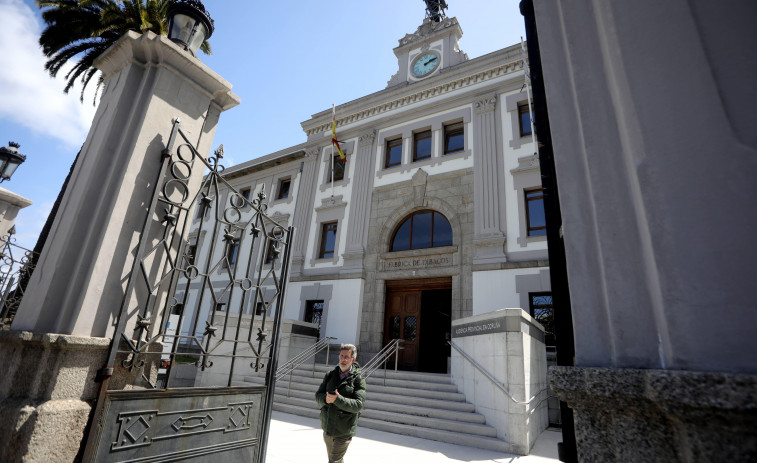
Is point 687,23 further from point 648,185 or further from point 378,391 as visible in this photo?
point 378,391

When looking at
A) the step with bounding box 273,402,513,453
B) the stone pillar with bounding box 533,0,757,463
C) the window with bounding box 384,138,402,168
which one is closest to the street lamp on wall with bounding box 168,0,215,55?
the stone pillar with bounding box 533,0,757,463

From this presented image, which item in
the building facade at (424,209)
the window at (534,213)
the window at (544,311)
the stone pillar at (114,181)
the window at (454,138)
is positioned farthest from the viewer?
the window at (454,138)

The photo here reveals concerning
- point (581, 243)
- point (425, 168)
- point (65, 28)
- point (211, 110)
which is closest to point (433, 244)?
point (425, 168)

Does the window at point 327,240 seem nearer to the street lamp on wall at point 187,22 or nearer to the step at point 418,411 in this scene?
the step at point 418,411

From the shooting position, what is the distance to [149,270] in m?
2.55

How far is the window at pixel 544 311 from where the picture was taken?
34.3 feet

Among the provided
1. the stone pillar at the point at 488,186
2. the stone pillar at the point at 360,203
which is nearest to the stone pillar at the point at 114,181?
the stone pillar at the point at 488,186

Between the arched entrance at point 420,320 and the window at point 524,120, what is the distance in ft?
20.8

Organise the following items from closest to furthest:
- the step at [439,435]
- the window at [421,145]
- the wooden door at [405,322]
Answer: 1. the step at [439,435]
2. the wooden door at [405,322]
3. the window at [421,145]

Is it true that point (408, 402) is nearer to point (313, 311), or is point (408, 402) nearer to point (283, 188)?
point (313, 311)

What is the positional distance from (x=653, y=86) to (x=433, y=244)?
12177 millimetres

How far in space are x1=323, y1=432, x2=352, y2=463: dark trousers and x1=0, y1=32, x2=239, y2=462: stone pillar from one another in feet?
6.86

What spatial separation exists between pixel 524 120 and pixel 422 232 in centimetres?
588

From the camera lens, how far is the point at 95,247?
2.36 metres
